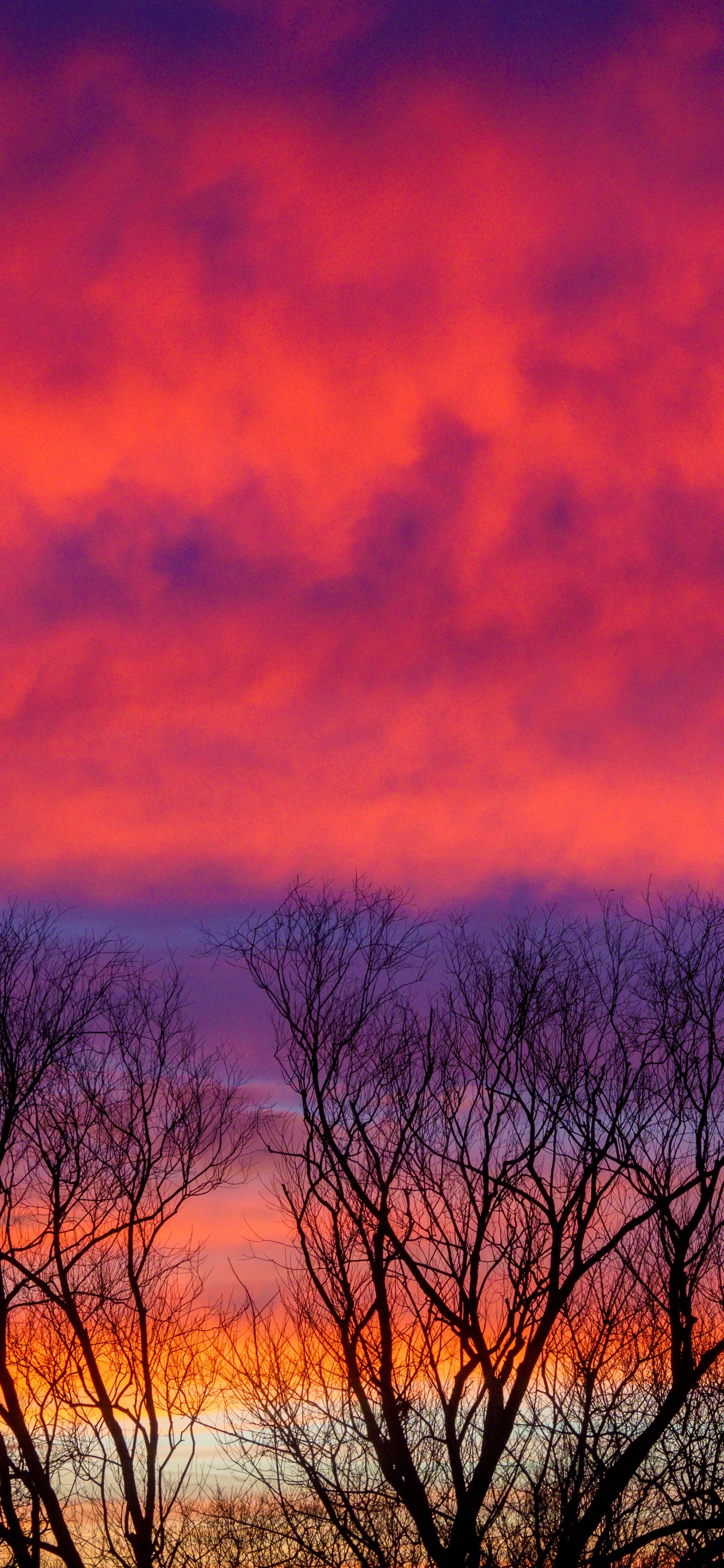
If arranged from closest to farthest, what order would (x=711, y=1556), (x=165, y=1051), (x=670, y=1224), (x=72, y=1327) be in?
(x=711, y=1556), (x=670, y=1224), (x=72, y=1327), (x=165, y=1051)

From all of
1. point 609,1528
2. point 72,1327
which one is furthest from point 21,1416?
point 609,1528

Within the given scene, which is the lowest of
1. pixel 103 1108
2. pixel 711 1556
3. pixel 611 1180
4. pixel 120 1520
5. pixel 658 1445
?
pixel 711 1556

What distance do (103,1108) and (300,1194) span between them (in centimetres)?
348

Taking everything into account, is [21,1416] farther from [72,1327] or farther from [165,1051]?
[165,1051]

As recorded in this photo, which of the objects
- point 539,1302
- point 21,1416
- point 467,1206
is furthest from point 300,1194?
point 21,1416

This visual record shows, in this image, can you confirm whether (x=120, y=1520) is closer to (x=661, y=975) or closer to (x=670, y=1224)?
(x=670, y=1224)

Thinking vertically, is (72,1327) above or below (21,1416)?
above

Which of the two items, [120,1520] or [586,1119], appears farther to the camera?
[120,1520]

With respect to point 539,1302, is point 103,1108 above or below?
above

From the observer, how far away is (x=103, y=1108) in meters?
17.6

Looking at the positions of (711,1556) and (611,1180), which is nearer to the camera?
(711,1556)

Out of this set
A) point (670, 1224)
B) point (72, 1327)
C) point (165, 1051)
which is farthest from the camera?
point (165, 1051)

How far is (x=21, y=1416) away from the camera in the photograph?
15.3 meters

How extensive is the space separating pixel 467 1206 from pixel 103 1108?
5325mm
